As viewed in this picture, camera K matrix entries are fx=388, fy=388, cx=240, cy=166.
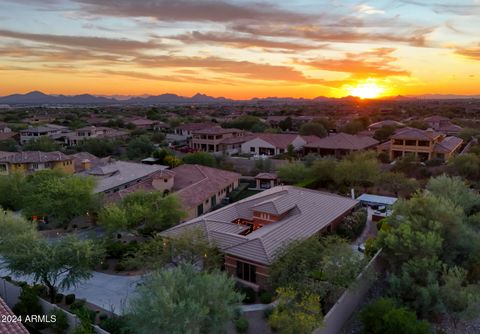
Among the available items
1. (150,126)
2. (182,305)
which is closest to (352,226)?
(182,305)

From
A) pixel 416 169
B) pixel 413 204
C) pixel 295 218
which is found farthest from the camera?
pixel 416 169

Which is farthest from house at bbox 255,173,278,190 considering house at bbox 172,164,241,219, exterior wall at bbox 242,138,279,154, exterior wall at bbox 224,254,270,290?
exterior wall at bbox 224,254,270,290

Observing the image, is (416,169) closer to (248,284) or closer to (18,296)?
(248,284)

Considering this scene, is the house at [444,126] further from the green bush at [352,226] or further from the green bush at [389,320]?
the green bush at [389,320]

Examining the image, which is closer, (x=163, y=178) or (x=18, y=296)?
(x=18, y=296)

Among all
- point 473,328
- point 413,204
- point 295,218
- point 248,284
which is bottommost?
point 473,328

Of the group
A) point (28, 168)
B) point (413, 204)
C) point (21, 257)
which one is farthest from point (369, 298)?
point (28, 168)

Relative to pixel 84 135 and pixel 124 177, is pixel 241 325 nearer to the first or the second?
pixel 124 177

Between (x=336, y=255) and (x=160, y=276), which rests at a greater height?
(x=160, y=276)

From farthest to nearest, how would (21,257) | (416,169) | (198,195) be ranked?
(416,169)
(198,195)
(21,257)
